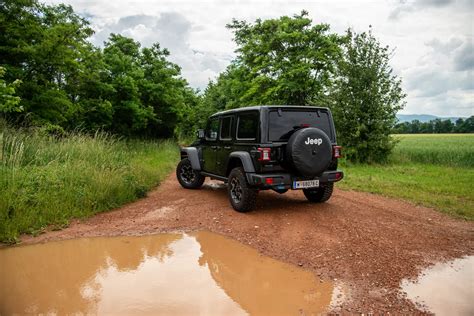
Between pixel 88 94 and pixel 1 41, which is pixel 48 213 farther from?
pixel 88 94

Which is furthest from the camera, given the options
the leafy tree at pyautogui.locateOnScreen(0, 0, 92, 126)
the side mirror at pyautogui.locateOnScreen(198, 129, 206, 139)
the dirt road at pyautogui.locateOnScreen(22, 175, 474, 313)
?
the leafy tree at pyautogui.locateOnScreen(0, 0, 92, 126)

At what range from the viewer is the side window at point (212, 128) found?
8.14m

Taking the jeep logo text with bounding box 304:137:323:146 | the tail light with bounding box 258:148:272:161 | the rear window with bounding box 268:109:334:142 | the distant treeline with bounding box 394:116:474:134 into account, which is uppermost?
the distant treeline with bounding box 394:116:474:134

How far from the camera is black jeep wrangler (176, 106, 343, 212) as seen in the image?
6.12m

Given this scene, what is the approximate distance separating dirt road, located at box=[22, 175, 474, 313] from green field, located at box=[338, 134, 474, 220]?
30.8 inches

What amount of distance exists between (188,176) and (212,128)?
6.06ft

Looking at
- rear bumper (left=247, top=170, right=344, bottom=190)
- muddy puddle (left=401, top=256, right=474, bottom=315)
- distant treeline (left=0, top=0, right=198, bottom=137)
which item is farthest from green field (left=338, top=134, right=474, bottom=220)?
distant treeline (left=0, top=0, right=198, bottom=137)

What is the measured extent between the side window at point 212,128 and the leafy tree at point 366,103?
8704 millimetres

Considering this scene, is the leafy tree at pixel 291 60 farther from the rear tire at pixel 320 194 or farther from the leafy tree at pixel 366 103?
the rear tire at pixel 320 194

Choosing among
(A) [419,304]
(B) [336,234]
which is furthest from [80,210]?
(A) [419,304]

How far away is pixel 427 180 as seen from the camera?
10.7m

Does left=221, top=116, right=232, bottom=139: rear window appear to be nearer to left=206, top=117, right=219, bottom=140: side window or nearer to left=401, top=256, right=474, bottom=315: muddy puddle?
left=206, top=117, right=219, bottom=140: side window

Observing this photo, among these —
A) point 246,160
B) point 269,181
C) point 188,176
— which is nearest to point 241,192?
point 246,160

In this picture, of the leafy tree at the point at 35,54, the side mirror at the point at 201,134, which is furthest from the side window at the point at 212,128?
the leafy tree at the point at 35,54
